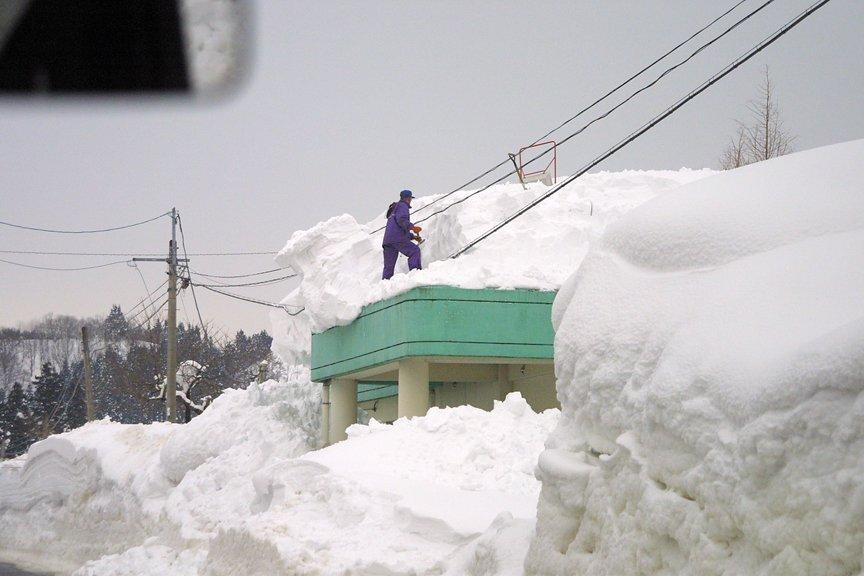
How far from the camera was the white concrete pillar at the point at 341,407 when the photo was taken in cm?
1817

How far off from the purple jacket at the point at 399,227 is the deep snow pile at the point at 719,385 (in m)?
10.8

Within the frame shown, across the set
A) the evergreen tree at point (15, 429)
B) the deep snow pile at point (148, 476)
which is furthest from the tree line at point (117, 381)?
the deep snow pile at point (148, 476)

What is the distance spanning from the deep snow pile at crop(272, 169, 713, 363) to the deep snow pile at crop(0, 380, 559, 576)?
8.45 feet

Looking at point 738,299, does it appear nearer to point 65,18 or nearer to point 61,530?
point 65,18

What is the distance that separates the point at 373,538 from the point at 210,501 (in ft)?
20.1

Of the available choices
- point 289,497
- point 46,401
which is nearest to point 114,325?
point 46,401

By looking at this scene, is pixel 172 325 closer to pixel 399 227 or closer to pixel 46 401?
pixel 399 227

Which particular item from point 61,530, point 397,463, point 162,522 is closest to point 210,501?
point 162,522

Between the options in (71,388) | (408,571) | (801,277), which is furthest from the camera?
(71,388)

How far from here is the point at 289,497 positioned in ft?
30.2

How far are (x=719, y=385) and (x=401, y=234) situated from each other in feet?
42.0

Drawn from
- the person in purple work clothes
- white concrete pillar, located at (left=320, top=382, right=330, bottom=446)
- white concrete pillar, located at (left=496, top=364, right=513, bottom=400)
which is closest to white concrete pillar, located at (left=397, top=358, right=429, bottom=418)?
the person in purple work clothes

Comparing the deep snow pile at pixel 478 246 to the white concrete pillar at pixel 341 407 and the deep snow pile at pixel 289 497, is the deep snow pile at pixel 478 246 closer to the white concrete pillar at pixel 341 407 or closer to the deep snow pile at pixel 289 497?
the white concrete pillar at pixel 341 407

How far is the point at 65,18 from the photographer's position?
386 centimetres
